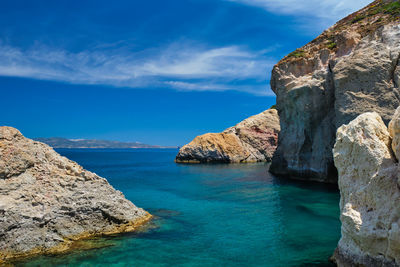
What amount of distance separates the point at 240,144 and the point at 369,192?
217 ft

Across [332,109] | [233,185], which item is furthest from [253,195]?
[332,109]

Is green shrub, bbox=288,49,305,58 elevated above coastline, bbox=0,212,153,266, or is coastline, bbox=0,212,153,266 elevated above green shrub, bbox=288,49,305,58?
green shrub, bbox=288,49,305,58

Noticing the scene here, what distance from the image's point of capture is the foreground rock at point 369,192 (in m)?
8.29

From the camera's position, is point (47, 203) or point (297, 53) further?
point (297, 53)

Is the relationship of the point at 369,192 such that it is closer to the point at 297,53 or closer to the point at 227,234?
the point at 227,234

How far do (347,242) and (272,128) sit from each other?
69740 millimetres

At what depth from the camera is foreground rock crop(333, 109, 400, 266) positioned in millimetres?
8289

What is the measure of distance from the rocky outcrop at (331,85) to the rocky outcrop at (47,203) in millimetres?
21002

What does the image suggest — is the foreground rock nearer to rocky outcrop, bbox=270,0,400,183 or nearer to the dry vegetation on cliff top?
rocky outcrop, bbox=270,0,400,183

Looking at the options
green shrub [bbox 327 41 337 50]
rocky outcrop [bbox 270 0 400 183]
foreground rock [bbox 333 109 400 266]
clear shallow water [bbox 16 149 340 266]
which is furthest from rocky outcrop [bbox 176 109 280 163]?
foreground rock [bbox 333 109 400 266]

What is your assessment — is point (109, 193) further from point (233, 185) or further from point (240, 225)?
point (233, 185)

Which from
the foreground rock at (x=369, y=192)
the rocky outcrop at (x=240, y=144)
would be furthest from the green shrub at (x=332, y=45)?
the rocky outcrop at (x=240, y=144)

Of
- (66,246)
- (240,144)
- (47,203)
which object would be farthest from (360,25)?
(240,144)

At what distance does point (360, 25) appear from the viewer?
3200cm
